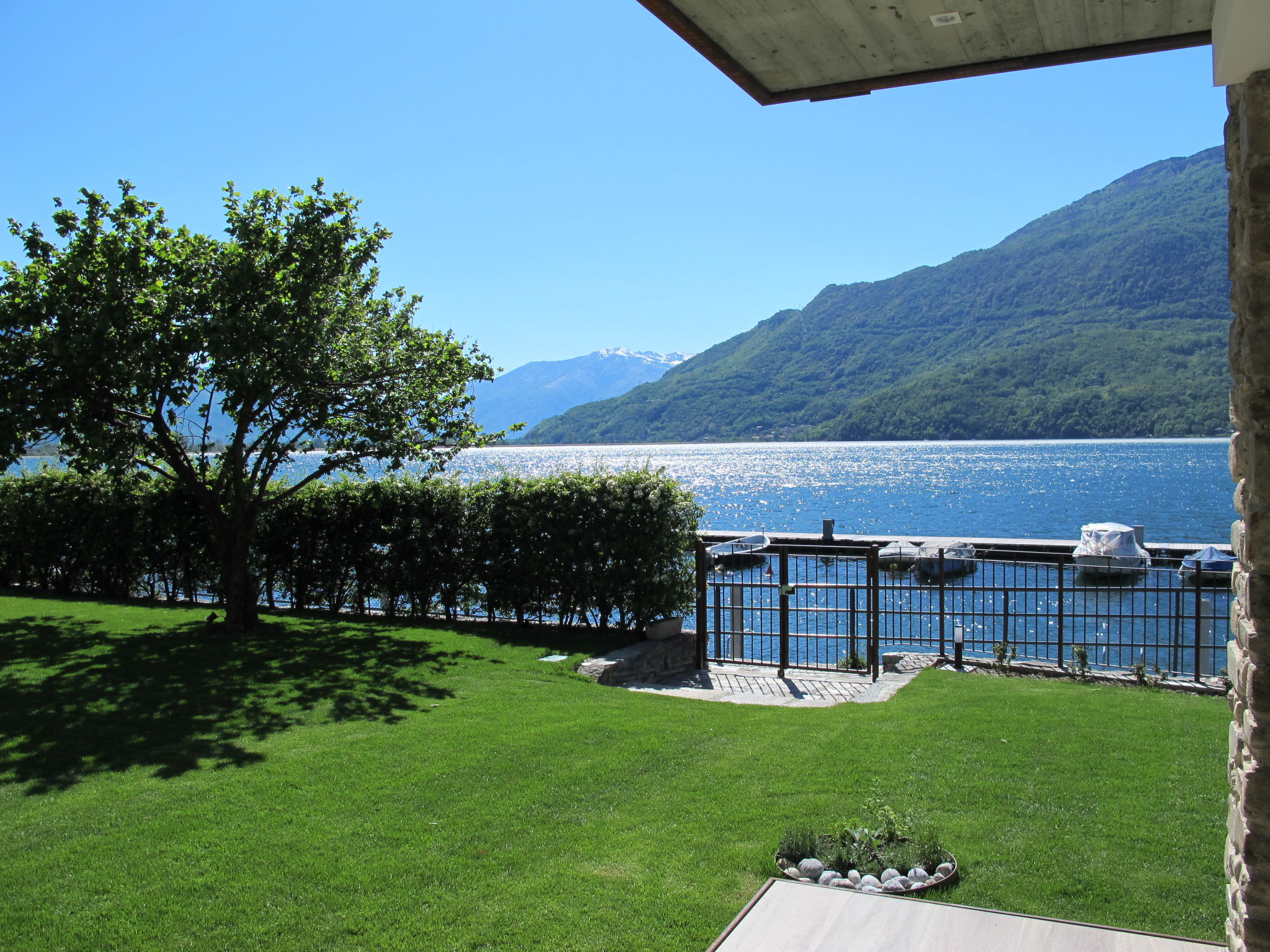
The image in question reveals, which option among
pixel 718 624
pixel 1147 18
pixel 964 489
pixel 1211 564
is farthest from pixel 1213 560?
pixel 964 489

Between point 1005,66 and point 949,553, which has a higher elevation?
point 1005,66

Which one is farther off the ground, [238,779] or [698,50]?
[698,50]

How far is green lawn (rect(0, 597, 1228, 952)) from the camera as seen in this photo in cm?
377

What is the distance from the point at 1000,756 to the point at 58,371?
10.1 m

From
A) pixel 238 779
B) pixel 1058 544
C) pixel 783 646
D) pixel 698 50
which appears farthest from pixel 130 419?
pixel 1058 544

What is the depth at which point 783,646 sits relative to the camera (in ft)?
35.4

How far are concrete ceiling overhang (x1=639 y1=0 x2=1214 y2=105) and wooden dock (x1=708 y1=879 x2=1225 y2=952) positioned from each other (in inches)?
134

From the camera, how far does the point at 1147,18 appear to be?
347cm

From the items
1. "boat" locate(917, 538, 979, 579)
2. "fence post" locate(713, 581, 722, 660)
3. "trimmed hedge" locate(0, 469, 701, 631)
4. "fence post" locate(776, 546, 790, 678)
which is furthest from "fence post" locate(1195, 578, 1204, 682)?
"boat" locate(917, 538, 979, 579)

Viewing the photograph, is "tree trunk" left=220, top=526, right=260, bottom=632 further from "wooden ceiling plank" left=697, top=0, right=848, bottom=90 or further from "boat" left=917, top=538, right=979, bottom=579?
"boat" left=917, top=538, right=979, bottom=579

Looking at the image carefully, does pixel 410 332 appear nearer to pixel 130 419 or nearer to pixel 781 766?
pixel 130 419

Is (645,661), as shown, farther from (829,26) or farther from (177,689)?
(829,26)

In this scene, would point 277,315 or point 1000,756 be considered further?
point 277,315

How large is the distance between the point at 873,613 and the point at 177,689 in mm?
7090
